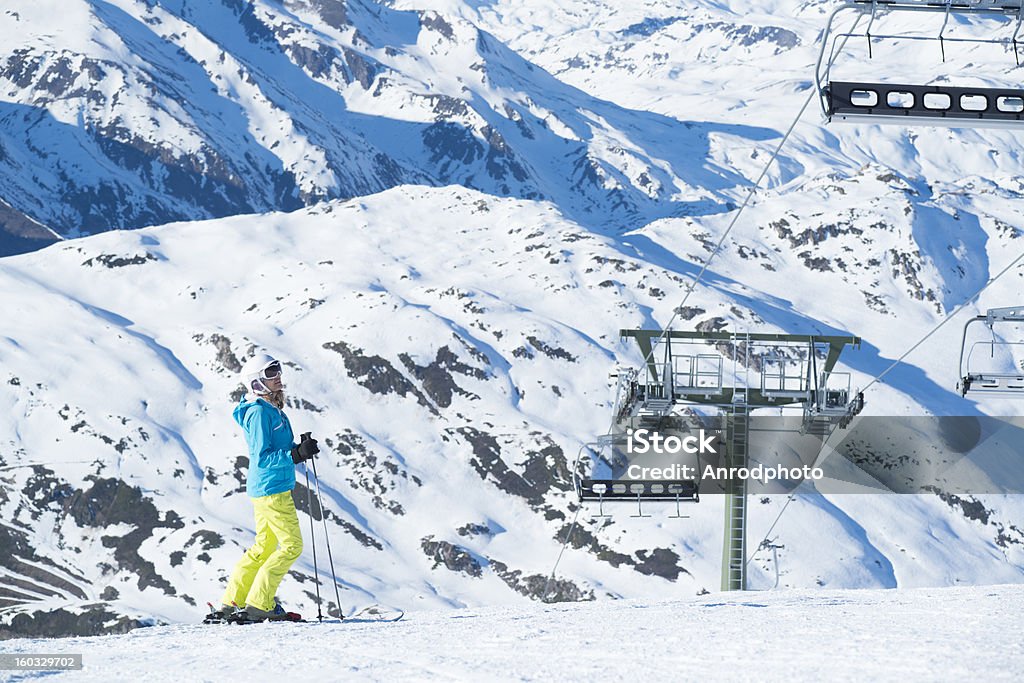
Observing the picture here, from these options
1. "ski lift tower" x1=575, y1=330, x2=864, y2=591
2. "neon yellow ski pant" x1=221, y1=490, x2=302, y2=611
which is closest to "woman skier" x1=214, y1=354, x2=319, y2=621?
"neon yellow ski pant" x1=221, y1=490, x2=302, y2=611

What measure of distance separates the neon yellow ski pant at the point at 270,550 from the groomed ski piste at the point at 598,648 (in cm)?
68

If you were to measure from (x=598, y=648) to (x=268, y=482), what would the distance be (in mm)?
3619

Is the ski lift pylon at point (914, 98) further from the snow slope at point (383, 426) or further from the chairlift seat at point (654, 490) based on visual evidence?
the snow slope at point (383, 426)

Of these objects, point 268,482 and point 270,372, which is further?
point 268,482

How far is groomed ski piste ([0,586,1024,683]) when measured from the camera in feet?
26.9

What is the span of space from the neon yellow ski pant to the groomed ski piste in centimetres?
68

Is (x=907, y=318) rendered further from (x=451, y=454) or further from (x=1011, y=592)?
(x=1011, y=592)

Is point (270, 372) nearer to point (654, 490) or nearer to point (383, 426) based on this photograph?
point (654, 490)

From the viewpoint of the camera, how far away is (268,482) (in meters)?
11.6

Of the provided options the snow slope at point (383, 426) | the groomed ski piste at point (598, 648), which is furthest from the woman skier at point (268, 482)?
the snow slope at point (383, 426)

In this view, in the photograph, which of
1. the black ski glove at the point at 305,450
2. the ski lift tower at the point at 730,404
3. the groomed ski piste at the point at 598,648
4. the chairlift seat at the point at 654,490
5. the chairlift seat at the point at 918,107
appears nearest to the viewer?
the groomed ski piste at the point at 598,648

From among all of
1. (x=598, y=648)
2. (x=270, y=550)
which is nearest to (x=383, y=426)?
(x=270, y=550)

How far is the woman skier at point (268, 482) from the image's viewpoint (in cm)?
1153

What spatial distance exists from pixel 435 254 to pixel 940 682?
162 m
